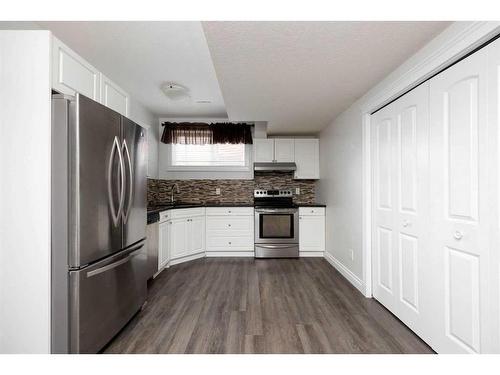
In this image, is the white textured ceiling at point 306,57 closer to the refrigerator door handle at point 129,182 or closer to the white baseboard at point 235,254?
the refrigerator door handle at point 129,182

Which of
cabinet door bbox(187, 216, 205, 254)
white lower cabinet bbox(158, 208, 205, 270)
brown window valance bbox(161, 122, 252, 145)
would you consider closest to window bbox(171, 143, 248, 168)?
brown window valance bbox(161, 122, 252, 145)

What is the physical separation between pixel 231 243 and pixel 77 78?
3.31 meters

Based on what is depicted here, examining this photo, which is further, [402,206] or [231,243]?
[231,243]

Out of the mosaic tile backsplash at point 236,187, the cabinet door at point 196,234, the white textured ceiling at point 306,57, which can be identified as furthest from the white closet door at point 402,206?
the cabinet door at point 196,234

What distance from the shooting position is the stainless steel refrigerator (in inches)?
61.4

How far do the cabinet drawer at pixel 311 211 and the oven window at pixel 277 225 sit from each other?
0.69ft

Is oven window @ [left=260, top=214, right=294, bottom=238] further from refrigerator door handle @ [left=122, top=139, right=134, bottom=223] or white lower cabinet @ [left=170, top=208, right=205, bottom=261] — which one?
refrigerator door handle @ [left=122, top=139, right=134, bottom=223]

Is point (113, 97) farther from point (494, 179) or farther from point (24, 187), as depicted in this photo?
point (494, 179)

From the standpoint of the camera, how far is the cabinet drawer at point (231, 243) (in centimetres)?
454

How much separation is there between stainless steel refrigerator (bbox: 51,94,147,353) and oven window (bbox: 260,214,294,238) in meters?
2.68

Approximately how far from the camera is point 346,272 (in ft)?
11.2

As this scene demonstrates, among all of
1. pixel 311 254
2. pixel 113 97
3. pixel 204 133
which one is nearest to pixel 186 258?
pixel 311 254

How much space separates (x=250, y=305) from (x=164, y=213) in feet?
5.78

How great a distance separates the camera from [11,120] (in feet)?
5.02
